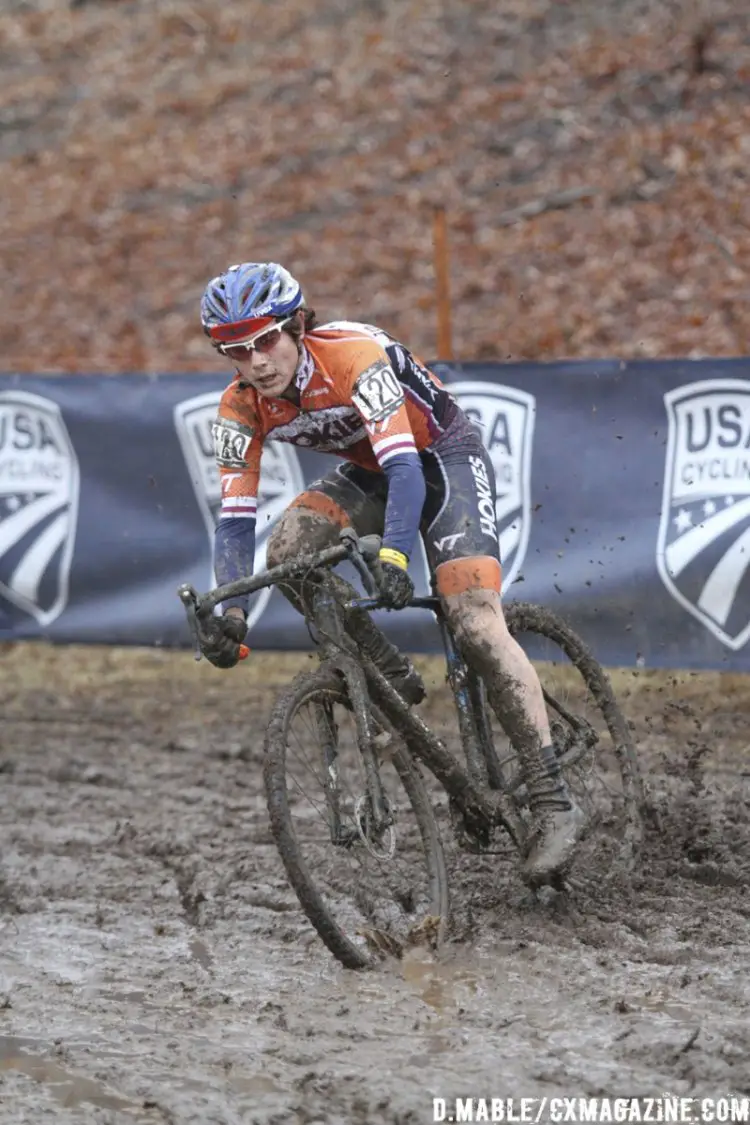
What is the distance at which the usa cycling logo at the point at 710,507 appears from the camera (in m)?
8.65

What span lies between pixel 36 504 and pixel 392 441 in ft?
18.0

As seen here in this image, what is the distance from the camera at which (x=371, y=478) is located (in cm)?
612

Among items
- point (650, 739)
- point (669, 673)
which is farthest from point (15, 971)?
point (669, 673)

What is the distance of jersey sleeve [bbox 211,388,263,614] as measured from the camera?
577 cm

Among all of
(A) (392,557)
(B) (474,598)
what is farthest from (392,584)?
(B) (474,598)

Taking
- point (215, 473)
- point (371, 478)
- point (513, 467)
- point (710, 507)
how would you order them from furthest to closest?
1. point (215, 473)
2. point (513, 467)
3. point (710, 507)
4. point (371, 478)

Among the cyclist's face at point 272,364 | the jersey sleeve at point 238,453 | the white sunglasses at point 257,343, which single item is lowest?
the jersey sleeve at point 238,453

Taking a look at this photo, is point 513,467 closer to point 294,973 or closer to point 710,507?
point 710,507

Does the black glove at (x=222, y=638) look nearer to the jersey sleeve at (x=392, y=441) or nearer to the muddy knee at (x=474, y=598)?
the jersey sleeve at (x=392, y=441)

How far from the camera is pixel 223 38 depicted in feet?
72.3

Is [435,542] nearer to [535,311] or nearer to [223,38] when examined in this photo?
[535,311]

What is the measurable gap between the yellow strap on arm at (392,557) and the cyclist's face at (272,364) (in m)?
0.74

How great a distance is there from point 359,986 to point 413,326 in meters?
10.9

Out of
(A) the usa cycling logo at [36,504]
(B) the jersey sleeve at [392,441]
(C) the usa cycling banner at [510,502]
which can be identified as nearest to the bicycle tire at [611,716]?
(B) the jersey sleeve at [392,441]
